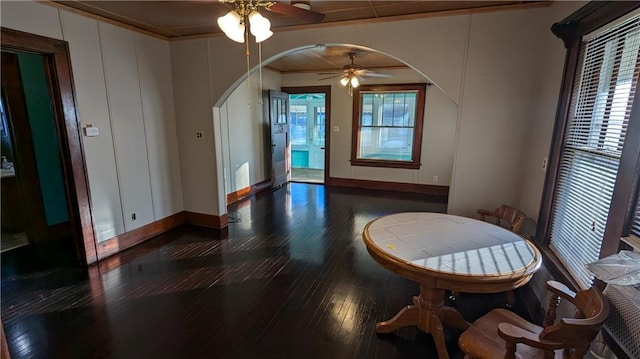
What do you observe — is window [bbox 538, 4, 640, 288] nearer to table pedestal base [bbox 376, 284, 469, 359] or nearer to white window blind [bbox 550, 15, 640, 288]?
white window blind [bbox 550, 15, 640, 288]

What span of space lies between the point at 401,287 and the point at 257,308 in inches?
50.2

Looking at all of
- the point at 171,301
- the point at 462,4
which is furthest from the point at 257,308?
the point at 462,4

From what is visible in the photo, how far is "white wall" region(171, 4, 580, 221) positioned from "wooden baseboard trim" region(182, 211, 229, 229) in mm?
2536

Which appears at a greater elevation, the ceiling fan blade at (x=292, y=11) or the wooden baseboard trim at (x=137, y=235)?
the ceiling fan blade at (x=292, y=11)

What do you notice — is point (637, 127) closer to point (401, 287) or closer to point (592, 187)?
point (592, 187)

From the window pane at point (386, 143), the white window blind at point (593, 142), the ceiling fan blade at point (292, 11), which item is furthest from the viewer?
the window pane at point (386, 143)

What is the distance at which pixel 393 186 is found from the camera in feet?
20.8

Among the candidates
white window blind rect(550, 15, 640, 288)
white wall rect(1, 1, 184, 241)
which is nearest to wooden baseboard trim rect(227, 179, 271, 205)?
Result: white wall rect(1, 1, 184, 241)

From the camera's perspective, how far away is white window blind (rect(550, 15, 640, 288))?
1.59 m

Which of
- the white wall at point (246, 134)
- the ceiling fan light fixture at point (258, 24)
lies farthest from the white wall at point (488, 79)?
the white wall at point (246, 134)

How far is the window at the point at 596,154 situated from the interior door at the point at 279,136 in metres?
4.70

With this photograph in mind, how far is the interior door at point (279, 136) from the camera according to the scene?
19.8 ft

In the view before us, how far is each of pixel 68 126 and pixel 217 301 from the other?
2.15 m

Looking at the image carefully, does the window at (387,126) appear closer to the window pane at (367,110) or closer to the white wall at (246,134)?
the window pane at (367,110)
